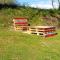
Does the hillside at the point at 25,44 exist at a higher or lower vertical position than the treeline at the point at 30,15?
lower

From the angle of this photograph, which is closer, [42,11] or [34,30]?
[34,30]

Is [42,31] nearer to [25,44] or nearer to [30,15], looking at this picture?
[25,44]

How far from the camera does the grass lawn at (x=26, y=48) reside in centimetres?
1107

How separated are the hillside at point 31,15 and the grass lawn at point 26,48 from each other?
236 inches

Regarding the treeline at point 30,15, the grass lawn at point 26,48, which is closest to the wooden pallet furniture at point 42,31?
the grass lawn at point 26,48

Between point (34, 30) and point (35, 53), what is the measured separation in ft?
19.6

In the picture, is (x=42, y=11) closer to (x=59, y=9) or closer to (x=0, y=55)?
(x=59, y=9)

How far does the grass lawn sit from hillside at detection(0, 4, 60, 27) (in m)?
5.98

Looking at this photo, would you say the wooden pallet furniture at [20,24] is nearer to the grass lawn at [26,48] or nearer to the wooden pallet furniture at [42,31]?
the wooden pallet furniture at [42,31]

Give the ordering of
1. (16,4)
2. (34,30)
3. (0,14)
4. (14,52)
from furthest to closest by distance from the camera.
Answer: (16,4), (0,14), (34,30), (14,52)

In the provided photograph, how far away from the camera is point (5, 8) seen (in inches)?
917

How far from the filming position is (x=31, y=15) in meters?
23.5

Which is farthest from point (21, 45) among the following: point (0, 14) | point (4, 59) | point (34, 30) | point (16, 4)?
point (16, 4)

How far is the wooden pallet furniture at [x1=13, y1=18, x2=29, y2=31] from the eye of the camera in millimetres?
19219
